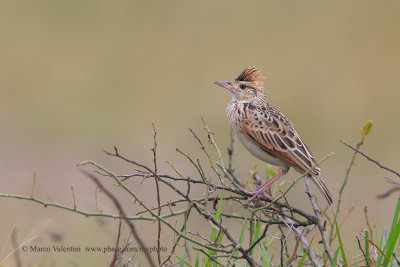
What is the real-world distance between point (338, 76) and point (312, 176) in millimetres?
12045

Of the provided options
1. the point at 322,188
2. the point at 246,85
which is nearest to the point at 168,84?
the point at 246,85

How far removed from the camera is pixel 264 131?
283 inches

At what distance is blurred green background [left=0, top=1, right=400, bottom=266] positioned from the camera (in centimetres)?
1484

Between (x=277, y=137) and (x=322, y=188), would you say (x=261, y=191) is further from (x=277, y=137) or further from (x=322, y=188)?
(x=277, y=137)

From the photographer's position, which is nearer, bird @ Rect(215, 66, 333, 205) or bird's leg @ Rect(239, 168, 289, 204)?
bird's leg @ Rect(239, 168, 289, 204)

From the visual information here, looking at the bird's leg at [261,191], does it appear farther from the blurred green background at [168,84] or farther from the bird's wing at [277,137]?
the blurred green background at [168,84]

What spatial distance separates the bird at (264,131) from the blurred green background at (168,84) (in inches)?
187

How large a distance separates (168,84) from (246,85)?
10049 millimetres

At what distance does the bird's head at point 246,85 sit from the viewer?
7.85m

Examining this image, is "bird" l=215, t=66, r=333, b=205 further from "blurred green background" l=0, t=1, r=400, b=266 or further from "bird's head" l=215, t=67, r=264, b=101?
"blurred green background" l=0, t=1, r=400, b=266

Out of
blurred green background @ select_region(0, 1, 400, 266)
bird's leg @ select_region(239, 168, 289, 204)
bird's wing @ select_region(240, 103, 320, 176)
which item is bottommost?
bird's leg @ select_region(239, 168, 289, 204)

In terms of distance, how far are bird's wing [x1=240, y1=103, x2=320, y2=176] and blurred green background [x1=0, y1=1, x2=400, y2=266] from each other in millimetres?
5107

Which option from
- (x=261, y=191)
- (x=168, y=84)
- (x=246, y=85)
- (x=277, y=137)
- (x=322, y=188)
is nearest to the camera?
(x=261, y=191)

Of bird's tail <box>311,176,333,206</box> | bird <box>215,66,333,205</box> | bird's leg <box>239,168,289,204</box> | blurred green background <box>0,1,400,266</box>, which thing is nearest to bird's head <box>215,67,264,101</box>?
bird <box>215,66,333,205</box>
